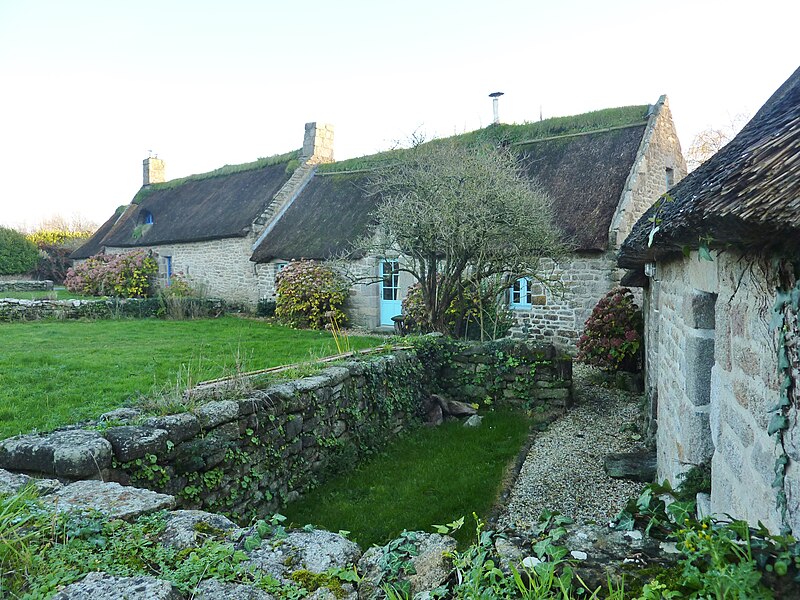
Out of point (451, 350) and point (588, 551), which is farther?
point (451, 350)

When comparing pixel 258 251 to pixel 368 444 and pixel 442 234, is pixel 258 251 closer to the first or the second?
pixel 442 234

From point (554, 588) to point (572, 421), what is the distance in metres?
5.94

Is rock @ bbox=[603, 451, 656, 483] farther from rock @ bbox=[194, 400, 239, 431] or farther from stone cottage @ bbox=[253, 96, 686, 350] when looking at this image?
stone cottage @ bbox=[253, 96, 686, 350]

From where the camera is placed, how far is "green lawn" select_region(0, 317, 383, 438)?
608cm

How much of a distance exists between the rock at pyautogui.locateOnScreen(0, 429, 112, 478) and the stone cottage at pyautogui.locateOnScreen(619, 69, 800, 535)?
3.58 metres

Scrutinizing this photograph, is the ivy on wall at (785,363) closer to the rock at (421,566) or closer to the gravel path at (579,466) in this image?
the rock at (421,566)

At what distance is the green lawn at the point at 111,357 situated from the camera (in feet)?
20.0

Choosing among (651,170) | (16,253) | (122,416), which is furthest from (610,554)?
(16,253)

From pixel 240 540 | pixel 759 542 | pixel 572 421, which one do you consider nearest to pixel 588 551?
pixel 759 542

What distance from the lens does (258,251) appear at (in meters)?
18.2

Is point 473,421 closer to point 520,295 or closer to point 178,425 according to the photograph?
point 178,425

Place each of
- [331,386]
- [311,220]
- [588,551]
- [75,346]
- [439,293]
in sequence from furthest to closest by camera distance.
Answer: [311,220] < [75,346] < [439,293] < [331,386] < [588,551]

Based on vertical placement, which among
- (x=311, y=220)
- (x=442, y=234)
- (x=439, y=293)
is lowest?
(x=439, y=293)

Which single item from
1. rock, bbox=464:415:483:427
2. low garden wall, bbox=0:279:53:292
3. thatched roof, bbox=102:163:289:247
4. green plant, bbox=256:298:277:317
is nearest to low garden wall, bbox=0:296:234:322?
green plant, bbox=256:298:277:317
